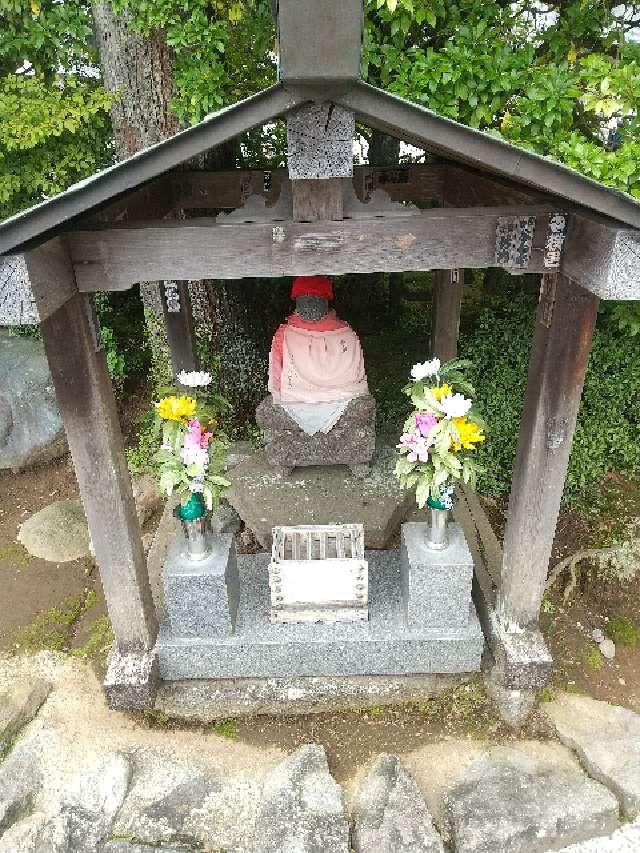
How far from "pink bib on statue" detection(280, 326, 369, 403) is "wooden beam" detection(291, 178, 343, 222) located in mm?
2358

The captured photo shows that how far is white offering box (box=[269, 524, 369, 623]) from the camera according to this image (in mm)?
4230

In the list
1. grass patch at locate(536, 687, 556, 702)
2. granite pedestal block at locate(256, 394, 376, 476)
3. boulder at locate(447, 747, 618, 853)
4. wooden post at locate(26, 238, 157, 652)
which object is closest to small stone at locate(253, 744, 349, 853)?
boulder at locate(447, 747, 618, 853)

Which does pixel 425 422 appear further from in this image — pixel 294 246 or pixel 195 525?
pixel 195 525

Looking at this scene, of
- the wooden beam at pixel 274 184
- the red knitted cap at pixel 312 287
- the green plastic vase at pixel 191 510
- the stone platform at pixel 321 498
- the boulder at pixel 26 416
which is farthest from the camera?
the boulder at pixel 26 416

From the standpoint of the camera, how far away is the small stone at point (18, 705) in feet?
14.1

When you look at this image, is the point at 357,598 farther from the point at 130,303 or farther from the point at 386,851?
the point at 130,303

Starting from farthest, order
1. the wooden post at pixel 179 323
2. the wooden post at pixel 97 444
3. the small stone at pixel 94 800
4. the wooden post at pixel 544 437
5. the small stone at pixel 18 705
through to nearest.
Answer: the wooden post at pixel 179 323 < the small stone at pixel 18 705 < the small stone at pixel 94 800 < the wooden post at pixel 544 437 < the wooden post at pixel 97 444

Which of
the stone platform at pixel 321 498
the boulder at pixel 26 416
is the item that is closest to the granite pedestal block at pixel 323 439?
the stone platform at pixel 321 498

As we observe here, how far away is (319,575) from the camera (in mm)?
4254

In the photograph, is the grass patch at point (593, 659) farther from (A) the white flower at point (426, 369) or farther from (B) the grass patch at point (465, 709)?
(A) the white flower at point (426, 369)

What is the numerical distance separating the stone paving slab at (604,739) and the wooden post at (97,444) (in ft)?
9.11

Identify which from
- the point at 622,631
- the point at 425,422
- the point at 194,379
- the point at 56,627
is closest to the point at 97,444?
the point at 194,379

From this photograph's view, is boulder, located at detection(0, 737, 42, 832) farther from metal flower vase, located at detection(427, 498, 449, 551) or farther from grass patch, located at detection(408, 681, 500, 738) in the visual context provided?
metal flower vase, located at detection(427, 498, 449, 551)

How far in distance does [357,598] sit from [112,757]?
5.91ft
